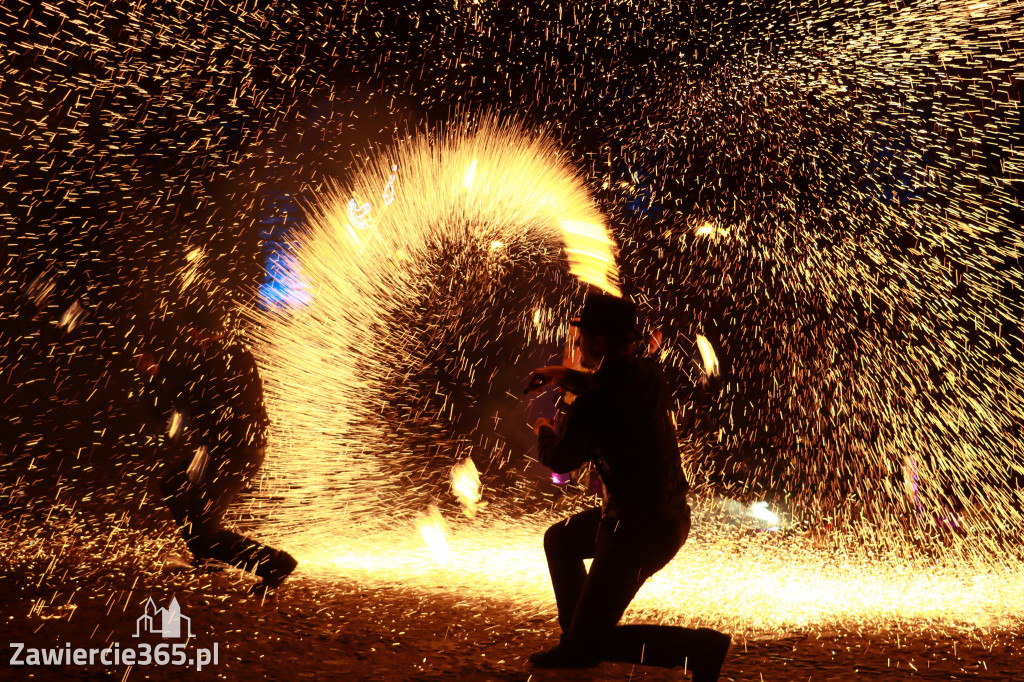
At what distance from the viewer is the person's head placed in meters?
2.99

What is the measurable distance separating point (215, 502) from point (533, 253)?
828cm

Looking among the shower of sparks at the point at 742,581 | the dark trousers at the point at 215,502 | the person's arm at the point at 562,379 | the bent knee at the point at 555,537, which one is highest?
the person's arm at the point at 562,379

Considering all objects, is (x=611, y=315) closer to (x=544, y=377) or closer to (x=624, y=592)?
(x=544, y=377)

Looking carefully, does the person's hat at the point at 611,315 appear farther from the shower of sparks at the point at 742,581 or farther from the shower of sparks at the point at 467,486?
the shower of sparks at the point at 467,486

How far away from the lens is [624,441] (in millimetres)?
2891

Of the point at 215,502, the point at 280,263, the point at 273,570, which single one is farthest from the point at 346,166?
the point at 273,570

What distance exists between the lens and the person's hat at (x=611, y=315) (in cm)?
299

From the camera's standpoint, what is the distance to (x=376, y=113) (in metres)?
13.4

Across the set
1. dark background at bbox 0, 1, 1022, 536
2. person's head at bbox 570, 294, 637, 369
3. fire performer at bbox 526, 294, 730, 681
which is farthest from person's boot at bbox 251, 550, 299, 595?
dark background at bbox 0, 1, 1022, 536

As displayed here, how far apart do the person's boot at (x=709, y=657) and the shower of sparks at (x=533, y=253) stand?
1.70m

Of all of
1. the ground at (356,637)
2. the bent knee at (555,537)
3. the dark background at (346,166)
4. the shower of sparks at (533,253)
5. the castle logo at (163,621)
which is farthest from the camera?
the dark background at (346,166)

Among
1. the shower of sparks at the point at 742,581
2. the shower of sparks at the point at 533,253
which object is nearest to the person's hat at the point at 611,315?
the shower of sparks at the point at 742,581

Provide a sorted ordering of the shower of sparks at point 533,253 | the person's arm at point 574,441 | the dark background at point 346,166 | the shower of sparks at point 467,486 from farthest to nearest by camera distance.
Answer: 1. the shower of sparks at point 467,486
2. the dark background at point 346,166
3. the shower of sparks at point 533,253
4. the person's arm at point 574,441

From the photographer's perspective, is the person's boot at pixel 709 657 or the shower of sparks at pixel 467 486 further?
the shower of sparks at pixel 467 486
